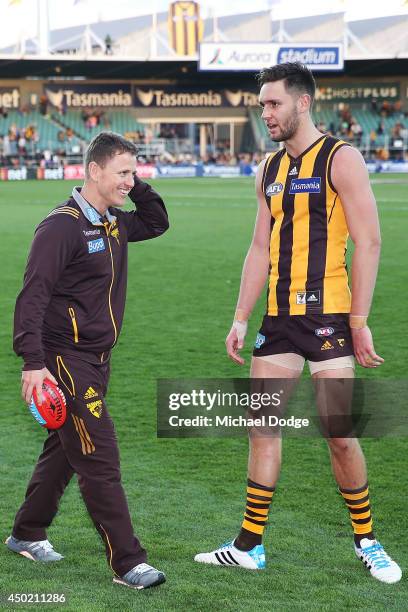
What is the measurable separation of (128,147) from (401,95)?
195ft

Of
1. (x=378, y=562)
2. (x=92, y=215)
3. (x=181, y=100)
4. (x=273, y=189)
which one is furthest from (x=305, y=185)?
(x=181, y=100)

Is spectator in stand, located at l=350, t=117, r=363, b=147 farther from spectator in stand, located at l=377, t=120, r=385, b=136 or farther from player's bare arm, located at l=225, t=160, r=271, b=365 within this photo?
player's bare arm, located at l=225, t=160, r=271, b=365

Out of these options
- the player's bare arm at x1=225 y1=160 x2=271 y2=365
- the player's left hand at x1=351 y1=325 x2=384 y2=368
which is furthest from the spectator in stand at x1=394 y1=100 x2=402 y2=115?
the player's left hand at x1=351 y1=325 x2=384 y2=368

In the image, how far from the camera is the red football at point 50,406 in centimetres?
396

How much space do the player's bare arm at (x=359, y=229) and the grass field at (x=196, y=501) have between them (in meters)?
0.97

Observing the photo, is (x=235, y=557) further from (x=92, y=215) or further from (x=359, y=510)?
(x=92, y=215)

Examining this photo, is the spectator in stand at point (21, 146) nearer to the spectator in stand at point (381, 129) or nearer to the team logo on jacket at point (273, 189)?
the spectator in stand at point (381, 129)

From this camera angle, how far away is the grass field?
4.08 m

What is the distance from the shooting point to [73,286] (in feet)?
13.6

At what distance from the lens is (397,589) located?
4.11m

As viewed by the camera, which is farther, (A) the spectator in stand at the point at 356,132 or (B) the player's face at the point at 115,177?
(A) the spectator in stand at the point at 356,132

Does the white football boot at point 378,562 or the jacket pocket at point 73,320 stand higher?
the jacket pocket at point 73,320

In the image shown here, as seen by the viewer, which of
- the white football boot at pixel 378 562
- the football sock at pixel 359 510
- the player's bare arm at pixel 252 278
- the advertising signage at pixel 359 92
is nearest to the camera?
the white football boot at pixel 378 562

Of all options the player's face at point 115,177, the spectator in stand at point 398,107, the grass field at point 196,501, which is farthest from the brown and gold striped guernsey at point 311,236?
the spectator in stand at point 398,107
